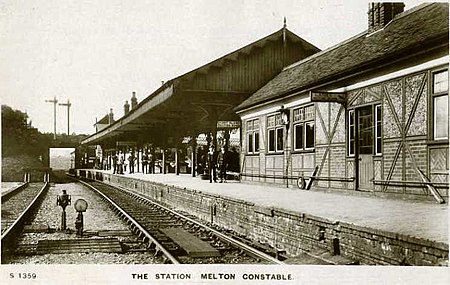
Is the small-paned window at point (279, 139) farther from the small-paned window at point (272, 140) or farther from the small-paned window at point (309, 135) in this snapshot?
the small-paned window at point (309, 135)

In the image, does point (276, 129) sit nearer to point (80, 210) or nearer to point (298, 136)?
point (298, 136)

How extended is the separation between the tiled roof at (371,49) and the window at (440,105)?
0.43m

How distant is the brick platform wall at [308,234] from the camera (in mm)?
4164

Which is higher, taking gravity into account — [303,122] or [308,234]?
[303,122]

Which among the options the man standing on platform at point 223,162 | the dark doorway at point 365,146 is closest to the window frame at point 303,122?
the dark doorway at point 365,146

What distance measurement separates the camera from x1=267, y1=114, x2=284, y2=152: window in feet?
A: 38.3

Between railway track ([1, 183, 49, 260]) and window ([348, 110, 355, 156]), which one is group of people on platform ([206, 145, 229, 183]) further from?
window ([348, 110, 355, 156])

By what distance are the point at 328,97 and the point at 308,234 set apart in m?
3.65

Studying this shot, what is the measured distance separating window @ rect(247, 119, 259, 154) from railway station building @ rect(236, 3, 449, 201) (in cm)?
56

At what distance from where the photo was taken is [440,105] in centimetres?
649

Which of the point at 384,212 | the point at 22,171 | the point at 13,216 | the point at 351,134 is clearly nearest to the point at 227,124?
the point at 351,134

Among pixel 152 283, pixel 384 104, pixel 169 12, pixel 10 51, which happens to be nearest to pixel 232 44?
pixel 169 12

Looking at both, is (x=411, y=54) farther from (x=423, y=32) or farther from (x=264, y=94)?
(x=264, y=94)

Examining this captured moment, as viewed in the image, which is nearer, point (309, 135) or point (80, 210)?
point (80, 210)
